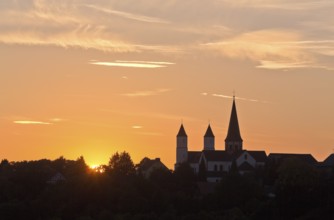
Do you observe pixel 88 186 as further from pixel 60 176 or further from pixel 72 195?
pixel 60 176

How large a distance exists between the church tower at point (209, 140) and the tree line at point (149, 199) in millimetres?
61103

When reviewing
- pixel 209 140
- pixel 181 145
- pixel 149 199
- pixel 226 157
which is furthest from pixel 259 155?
pixel 149 199

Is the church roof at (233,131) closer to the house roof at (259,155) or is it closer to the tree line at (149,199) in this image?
the house roof at (259,155)

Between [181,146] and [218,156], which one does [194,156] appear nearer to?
[218,156]

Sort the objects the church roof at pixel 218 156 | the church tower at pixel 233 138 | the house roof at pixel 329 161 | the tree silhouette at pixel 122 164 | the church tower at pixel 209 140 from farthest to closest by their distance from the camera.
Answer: the church tower at pixel 209 140
the church tower at pixel 233 138
the church roof at pixel 218 156
the house roof at pixel 329 161
the tree silhouette at pixel 122 164

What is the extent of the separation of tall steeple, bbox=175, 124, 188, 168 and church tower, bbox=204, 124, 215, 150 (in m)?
3.23

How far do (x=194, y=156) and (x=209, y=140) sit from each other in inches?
342

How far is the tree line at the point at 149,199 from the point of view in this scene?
101625 millimetres

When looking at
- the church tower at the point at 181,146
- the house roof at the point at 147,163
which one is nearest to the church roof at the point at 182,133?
the church tower at the point at 181,146

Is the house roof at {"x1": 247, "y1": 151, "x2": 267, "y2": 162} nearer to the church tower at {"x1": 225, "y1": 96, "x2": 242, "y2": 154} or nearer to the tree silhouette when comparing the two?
the church tower at {"x1": 225, "y1": 96, "x2": 242, "y2": 154}

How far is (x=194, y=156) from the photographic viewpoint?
182125 mm

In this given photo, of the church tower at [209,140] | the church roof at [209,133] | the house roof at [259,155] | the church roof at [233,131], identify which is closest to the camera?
the house roof at [259,155]

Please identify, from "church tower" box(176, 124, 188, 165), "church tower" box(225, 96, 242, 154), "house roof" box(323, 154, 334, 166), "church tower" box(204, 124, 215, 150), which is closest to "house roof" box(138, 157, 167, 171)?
"church tower" box(176, 124, 188, 165)

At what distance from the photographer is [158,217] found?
329ft
